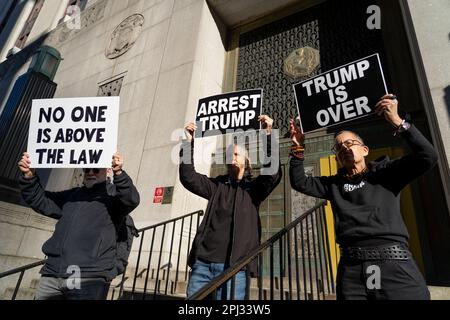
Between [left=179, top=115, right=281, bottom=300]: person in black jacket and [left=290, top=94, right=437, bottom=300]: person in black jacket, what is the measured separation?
73 centimetres

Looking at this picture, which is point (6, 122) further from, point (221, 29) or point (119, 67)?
point (221, 29)

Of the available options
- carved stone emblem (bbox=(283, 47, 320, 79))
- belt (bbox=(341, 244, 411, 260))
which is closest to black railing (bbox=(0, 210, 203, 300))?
belt (bbox=(341, 244, 411, 260))

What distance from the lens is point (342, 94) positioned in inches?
120

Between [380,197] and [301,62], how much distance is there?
6.12 meters

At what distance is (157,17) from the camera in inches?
384

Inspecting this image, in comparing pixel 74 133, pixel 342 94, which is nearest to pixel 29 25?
A: pixel 74 133

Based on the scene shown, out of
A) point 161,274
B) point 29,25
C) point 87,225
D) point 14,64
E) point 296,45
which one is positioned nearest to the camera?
point 87,225

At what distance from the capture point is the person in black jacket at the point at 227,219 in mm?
2482

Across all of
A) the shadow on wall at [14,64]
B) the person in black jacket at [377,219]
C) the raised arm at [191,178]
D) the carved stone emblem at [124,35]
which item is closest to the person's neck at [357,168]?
the person in black jacket at [377,219]

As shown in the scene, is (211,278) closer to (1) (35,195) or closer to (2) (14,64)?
(1) (35,195)

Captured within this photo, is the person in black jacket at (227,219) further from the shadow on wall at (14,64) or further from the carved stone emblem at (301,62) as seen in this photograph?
the shadow on wall at (14,64)

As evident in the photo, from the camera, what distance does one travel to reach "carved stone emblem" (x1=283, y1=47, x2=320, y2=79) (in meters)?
7.23

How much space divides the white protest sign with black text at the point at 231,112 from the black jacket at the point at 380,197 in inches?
60.8
